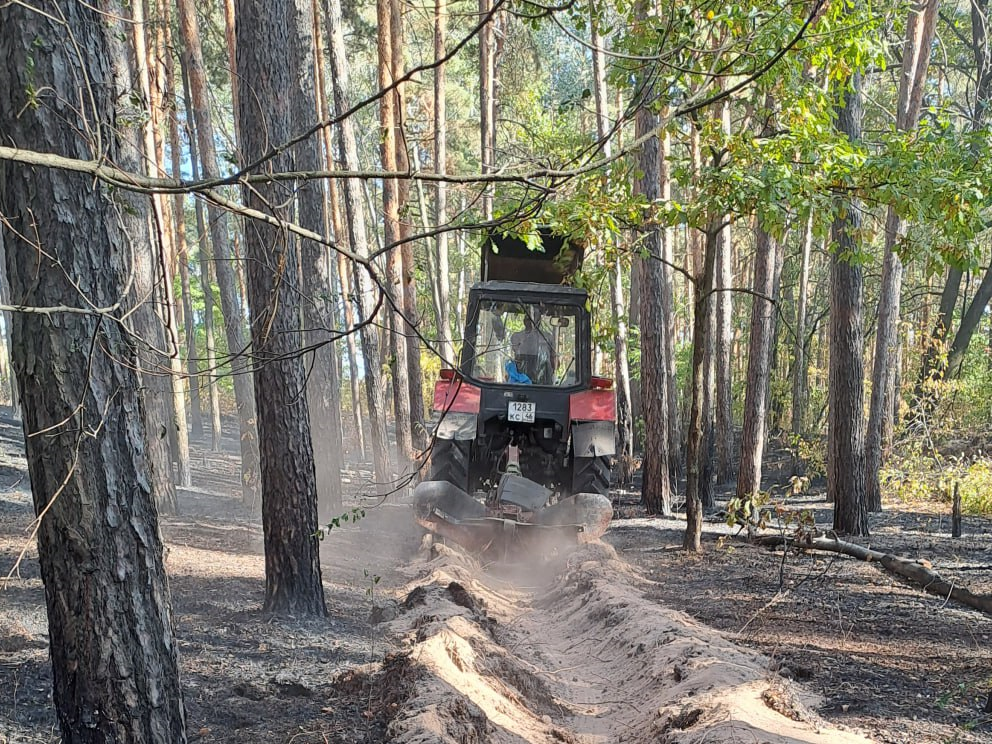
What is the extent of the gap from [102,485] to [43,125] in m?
1.44

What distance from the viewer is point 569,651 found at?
23.9 feet

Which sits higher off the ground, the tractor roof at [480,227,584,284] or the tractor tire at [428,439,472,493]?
the tractor roof at [480,227,584,284]

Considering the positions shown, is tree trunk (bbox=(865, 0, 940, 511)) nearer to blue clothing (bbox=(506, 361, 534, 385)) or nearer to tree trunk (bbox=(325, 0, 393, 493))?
blue clothing (bbox=(506, 361, 534, 385))

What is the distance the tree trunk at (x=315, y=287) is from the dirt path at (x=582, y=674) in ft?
6.39

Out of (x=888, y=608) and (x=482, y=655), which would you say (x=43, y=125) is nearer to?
(x=482, y=655)

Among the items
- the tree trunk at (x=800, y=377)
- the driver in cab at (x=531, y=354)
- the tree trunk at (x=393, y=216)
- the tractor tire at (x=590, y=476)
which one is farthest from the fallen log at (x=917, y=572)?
the tree trunk at (x=800, y=377)

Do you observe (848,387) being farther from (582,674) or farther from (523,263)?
(582,674)

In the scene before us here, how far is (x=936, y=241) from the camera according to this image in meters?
8.25

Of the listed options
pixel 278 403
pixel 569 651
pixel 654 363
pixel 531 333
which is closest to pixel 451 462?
pixel 531 333

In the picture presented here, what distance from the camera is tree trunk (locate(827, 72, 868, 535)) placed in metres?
10.8

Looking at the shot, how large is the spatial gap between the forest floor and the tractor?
0.46 meters

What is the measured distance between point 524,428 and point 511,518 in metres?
1.51

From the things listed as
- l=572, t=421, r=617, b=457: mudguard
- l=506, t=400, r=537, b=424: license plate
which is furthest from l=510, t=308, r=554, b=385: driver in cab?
l=572, t=421, r=617, b=457: mudguard

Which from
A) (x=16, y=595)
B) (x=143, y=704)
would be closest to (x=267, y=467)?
(x=16, y=595)
